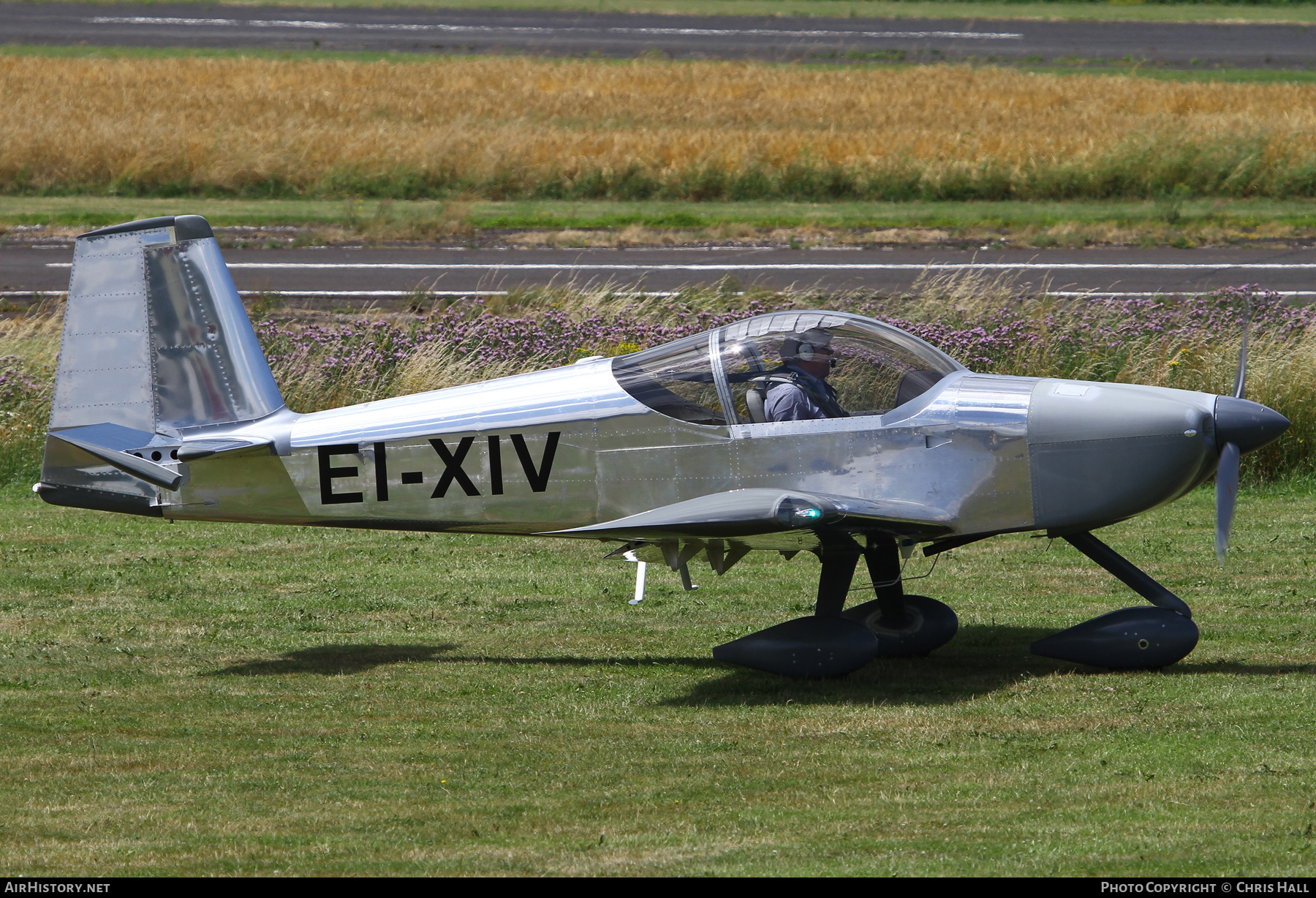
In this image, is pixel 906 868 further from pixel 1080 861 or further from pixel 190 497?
pixel 190 497

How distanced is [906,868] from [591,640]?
430cm

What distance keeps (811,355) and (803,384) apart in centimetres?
18

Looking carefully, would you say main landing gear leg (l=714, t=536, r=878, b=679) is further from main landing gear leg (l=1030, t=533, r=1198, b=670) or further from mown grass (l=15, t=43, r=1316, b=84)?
mown grass (l=15, t=43, r=1316, b=84)

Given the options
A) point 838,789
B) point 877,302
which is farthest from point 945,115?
point 838,789

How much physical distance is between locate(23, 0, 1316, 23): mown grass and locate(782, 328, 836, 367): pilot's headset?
5777 cm

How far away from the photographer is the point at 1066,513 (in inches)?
318

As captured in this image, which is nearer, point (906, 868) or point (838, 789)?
point (906, 868)

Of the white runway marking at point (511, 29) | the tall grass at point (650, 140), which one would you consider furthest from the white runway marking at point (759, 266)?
the white runway marking at point (511, 29)

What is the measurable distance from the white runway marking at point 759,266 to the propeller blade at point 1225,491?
14.0m

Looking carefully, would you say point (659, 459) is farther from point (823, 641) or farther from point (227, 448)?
point (227, 448)

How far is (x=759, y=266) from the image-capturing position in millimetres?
22688

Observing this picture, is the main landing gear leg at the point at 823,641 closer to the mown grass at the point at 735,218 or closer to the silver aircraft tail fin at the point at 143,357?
the silver aircraft tail fin at the point at 143,357

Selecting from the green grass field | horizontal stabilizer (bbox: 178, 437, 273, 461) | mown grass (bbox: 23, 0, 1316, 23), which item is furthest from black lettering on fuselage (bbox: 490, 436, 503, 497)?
mown grass (bbox: 23, 0, 1316, 23)
